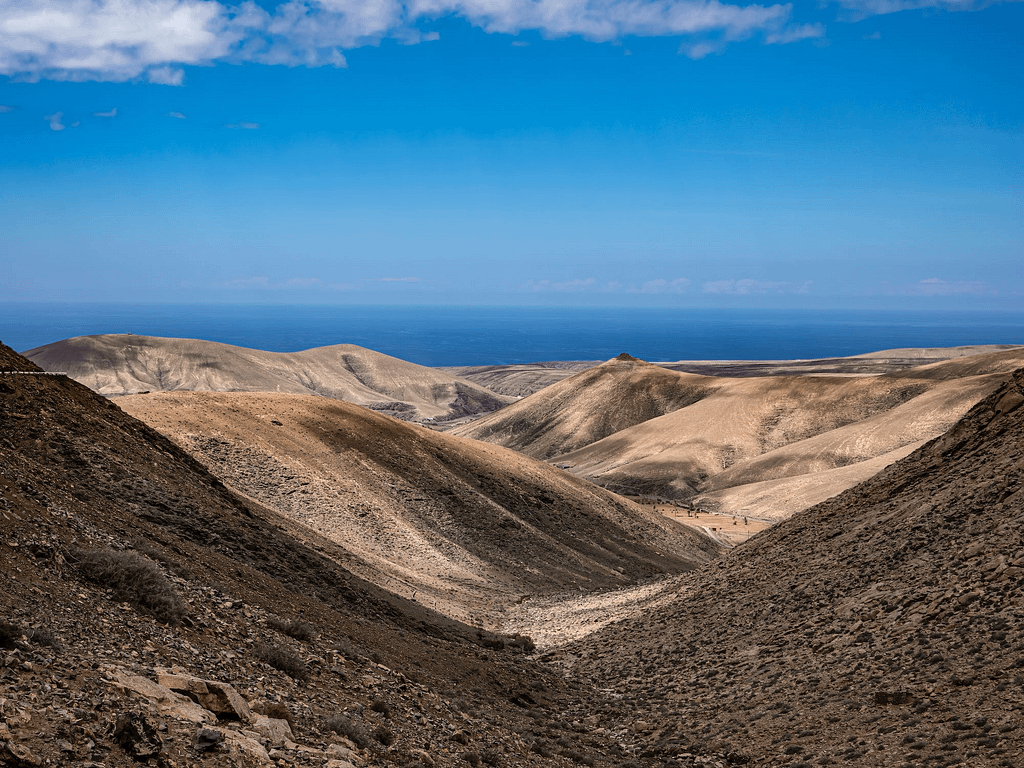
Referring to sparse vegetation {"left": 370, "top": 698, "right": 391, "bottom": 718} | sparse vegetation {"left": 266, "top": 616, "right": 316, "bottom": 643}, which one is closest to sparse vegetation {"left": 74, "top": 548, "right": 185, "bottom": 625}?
sparse vegetation {"left": 266, "top": 616, "right": 316, "bottom": 643}

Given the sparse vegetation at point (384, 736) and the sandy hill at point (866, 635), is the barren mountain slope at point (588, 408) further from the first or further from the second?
the sparse vegetation at point (384, 736)

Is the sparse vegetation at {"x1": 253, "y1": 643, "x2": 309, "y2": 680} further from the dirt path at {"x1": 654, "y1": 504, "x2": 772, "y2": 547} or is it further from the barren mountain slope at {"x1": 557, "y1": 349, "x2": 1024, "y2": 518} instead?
the barren mountain slope at {"x1": 557, "y1": 349, "x2": 1024, "y2": 518}

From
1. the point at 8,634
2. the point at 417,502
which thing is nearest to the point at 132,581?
the point at 8,634

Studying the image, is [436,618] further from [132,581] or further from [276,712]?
[276,712]

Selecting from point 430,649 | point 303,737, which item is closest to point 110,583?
point 303,737

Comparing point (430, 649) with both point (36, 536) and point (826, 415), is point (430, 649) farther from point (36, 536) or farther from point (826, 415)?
point (826, 415)
